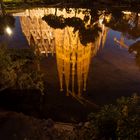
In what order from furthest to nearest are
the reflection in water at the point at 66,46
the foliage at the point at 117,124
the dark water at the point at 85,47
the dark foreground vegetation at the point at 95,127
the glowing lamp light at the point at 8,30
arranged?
the glowing lamp light at the point at 8,30 < the reflection in water at the point at 66,46 < the dark water at the point at 85,47 < the dark foreground vegetation at the point at 95,127 < the foliage at the point at 117,124

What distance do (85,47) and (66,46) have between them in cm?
129

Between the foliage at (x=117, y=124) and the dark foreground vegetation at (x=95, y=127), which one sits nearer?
the foliage at (x=117, y=124)

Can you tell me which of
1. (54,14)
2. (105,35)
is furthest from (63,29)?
(54,14)

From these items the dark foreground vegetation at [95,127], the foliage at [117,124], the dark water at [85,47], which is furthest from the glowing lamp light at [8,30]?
the foliage at [117,124]

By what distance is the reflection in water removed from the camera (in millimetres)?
18508

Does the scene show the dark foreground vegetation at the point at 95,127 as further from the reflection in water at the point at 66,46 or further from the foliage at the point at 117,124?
the reflection in water at the point at 66,46

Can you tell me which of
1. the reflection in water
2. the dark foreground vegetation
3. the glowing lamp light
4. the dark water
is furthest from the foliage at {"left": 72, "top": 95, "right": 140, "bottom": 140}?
the glowing lamp light

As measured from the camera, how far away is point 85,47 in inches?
850

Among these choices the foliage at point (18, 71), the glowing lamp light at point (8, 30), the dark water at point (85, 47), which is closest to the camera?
the foliage at point (18, 71)

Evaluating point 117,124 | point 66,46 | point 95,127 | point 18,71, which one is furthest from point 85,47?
point 117,124

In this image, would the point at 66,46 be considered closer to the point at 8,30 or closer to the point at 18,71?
the point at 18,71

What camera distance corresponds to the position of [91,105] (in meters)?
16.3

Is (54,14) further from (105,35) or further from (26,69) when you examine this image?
(26,69)

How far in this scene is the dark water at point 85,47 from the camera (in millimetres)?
17984
